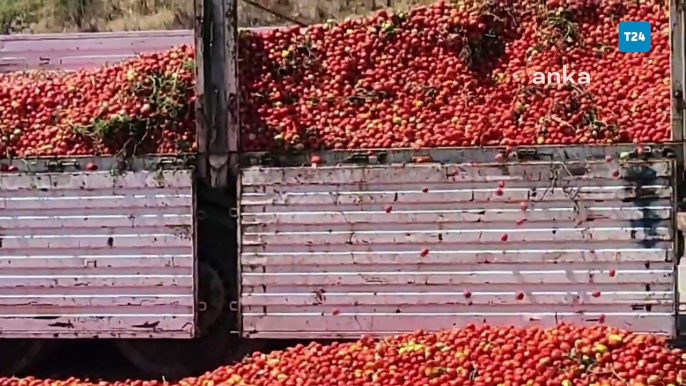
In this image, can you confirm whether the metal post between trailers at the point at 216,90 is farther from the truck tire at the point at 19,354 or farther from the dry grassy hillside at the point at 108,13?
the dry grassy hillside at the point at 108,13

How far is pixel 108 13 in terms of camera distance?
623 inches

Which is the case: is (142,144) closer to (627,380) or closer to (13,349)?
(13,349)

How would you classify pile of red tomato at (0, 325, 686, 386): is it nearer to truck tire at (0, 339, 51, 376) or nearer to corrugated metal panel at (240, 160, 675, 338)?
corrugated metal panel at (240, 160, 675, 338)

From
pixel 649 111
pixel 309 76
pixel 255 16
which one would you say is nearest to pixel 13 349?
pixel 309 76

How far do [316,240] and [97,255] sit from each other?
1.44 metres

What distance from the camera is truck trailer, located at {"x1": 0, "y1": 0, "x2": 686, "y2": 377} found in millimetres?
4816

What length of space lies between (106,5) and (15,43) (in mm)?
9167

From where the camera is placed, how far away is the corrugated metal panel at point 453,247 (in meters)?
4.80

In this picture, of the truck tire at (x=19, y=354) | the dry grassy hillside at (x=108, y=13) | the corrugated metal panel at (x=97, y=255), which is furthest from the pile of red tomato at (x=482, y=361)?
the dry grassy hillside at (x=108, y=13)

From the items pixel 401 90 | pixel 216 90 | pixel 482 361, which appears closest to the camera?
pixel 482 361

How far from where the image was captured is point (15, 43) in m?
7.23

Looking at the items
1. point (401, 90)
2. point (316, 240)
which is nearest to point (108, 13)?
point (401, 90)

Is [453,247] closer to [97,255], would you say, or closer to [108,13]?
[97,255]

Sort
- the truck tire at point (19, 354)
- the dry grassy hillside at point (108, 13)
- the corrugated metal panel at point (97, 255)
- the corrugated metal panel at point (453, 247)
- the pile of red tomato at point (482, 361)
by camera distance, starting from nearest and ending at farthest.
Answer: the pile of red tomato at point (482, 361)
the corrugated metal panel at point (453, 247)
the corrugated metal panel at point (97, 255)
the truck tire at point (19, 354)
the dry grassy hillside at point (108, 13)
